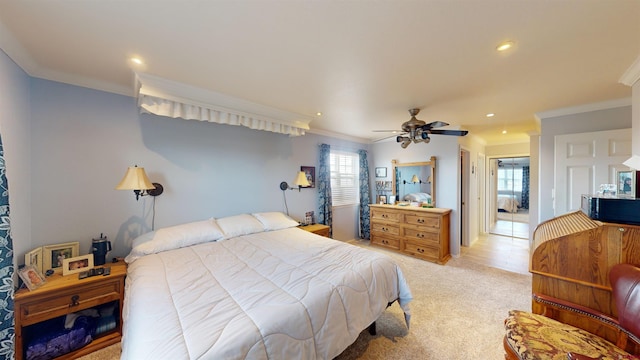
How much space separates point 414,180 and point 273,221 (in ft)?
9.75

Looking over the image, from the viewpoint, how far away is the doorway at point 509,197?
4.84 metres

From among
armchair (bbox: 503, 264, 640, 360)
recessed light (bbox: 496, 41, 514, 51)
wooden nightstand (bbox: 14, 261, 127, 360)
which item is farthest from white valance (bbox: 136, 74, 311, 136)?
armchair (bbox: 503, 264, 640, 360)

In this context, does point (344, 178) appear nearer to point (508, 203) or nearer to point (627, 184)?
point (627, 184)

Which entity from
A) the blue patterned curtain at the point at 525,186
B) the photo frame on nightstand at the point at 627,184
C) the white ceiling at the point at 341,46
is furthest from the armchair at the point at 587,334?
the blue patterned curtain at the point at 525,186

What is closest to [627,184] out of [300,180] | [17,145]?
[300,180]

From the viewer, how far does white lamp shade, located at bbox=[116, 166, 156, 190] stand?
2072 mm

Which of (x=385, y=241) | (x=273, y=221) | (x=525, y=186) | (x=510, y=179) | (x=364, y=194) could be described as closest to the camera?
(x=273, y=221)

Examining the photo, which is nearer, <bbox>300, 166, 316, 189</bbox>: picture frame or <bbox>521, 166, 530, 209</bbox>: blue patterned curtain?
<bbox>300, 166, 316, 189</bbox>: picture frame

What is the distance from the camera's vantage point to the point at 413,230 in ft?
13.0

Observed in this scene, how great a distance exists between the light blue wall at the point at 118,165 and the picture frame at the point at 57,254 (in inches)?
4.5

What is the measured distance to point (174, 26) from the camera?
138cm

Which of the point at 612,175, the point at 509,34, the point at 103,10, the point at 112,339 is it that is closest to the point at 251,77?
the point at 103,10

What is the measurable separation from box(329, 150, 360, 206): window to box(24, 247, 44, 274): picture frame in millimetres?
3737

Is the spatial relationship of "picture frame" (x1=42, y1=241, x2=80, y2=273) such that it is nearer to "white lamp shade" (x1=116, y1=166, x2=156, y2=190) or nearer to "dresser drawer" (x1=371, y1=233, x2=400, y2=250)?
"white lamp shade" (x1=116, y1=166, x2=156, y2=190)
